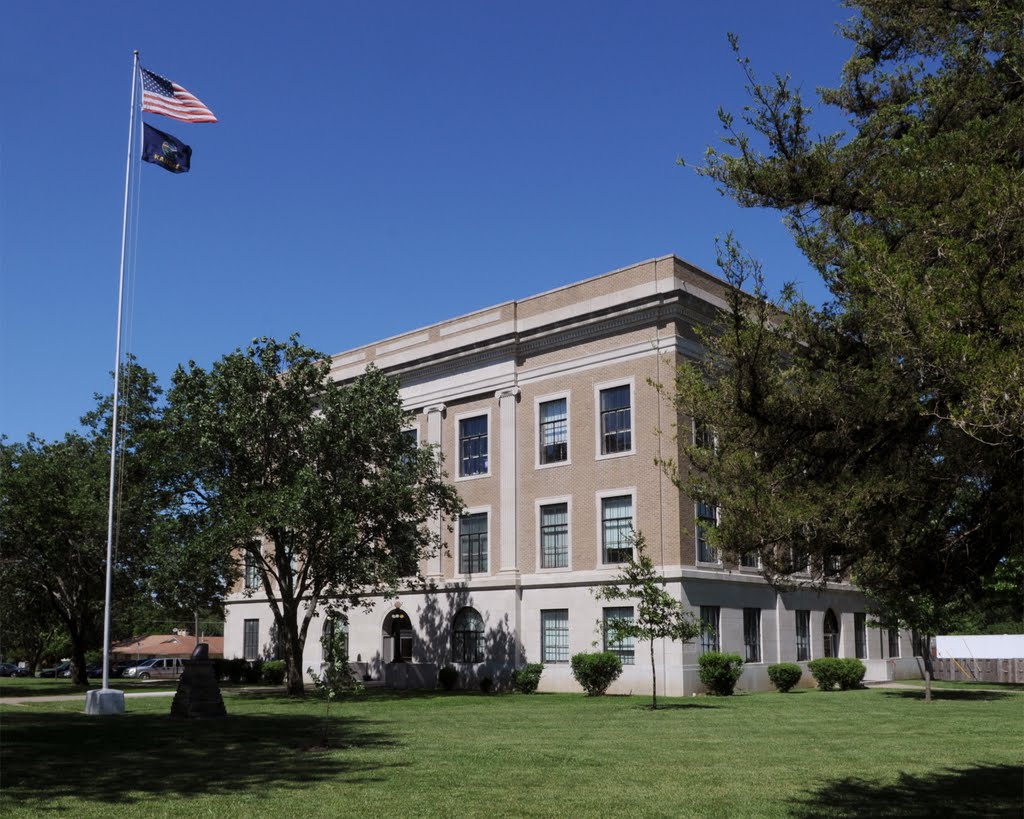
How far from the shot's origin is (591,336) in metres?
39.8

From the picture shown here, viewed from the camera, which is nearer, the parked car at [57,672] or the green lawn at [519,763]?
the green lawn at [519,763]

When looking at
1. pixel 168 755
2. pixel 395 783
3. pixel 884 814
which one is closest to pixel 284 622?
pixel 168 755

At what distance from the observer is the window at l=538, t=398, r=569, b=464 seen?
4034 cm

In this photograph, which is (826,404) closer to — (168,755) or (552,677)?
(168,755)

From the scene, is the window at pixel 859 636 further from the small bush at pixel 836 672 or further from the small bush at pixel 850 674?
the small bush at pixel 836 672

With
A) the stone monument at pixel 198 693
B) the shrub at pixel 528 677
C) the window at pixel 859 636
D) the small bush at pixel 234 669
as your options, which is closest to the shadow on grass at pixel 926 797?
the stone monument at pixel 198 693

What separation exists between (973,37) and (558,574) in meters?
30.3

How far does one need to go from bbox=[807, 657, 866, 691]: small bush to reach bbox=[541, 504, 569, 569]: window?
10730 mm

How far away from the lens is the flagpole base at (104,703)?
26.0 meters

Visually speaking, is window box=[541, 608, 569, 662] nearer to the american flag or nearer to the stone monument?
the stone monument

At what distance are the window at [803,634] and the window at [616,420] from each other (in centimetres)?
1090

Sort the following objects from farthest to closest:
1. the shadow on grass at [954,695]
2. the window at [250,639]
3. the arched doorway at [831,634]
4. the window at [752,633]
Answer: the window at [250,639]
the arched doorway at [831,634]
the window at [752,633]
the shadow on grass at [954,695]

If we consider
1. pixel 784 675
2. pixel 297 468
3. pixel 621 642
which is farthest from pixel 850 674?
pixel 297 468

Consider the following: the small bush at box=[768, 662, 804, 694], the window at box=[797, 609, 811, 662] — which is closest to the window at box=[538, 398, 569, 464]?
the small bush at box=[768, 662, 804, 694]
